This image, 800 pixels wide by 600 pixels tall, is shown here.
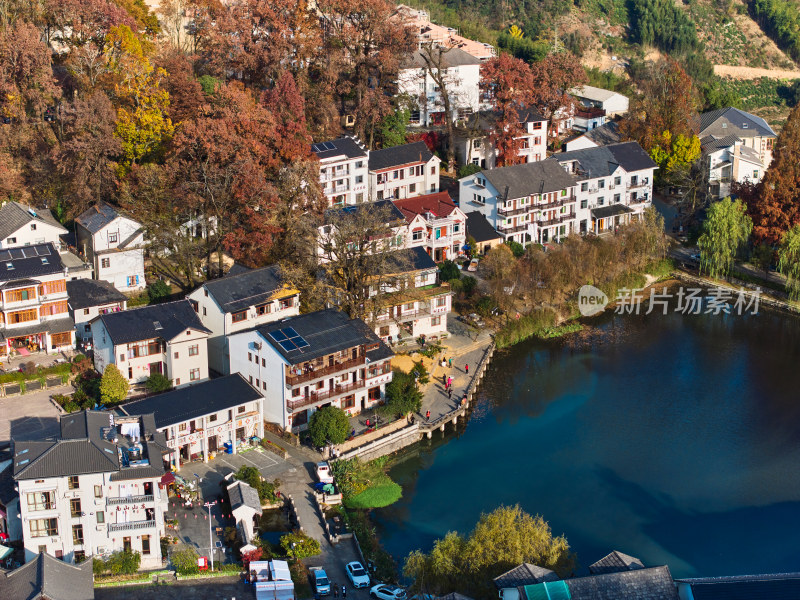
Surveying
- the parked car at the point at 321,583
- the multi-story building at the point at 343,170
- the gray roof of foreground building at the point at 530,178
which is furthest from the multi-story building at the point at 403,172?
the parked car at the point at 321,583

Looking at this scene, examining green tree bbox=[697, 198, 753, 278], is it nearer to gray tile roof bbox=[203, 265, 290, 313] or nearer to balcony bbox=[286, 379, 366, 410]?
balcony bbox=[286, 379, 366, 410]

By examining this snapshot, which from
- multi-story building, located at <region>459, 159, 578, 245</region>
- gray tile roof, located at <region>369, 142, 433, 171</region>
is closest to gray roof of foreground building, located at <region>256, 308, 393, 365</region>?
multi-story building, located at <region>459, 159, 578, 245</region>

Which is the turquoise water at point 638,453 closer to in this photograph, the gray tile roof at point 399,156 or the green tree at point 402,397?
the green tree at point 402,397

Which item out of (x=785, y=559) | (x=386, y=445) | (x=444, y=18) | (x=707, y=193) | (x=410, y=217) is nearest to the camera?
(x=785, y=559)

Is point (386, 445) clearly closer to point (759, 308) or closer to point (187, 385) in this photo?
point (187, 385)

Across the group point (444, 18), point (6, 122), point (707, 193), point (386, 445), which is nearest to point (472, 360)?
point (386, 445)

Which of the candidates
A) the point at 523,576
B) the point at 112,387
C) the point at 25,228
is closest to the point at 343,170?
the point at 25,228

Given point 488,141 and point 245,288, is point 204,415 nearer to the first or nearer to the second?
point 245,288
